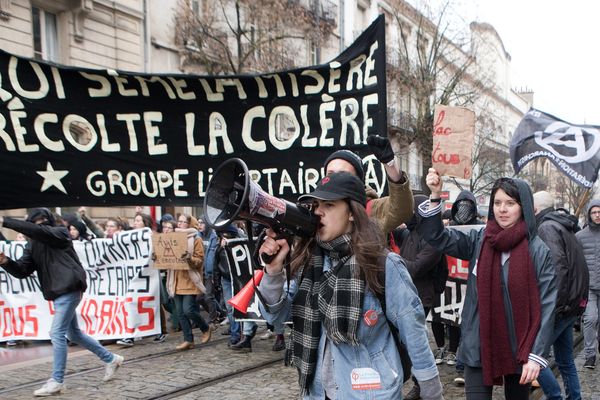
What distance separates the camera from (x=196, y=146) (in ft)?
14.3

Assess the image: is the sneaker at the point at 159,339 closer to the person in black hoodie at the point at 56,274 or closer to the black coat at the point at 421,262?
the person in black hoodie at the point at 56,274

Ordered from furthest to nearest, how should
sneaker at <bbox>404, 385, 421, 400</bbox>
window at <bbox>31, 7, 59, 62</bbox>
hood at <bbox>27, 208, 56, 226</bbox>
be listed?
1. window at <bbox>31, 7, 59, 62</bbox>
2. hood at <bbox>27, 208, 56, 226</bbox>
3. sneaker at <bbox>404, 385, 421, 400</bbox>

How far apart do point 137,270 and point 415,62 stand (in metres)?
21.1

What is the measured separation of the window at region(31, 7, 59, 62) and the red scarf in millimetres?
14874

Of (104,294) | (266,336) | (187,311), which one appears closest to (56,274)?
(187,311)

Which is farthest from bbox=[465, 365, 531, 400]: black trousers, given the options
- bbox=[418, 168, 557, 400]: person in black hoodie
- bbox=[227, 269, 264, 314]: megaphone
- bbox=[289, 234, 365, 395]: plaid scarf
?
bbox=[227, 269, 264, 314]: megaphone

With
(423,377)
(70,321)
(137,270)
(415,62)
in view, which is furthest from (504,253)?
(415,62)

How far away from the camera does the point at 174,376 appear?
6.57m

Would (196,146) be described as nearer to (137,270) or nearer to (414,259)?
(414,259)

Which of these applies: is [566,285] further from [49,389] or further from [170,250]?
[170,250]

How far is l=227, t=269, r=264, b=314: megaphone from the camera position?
262 cm

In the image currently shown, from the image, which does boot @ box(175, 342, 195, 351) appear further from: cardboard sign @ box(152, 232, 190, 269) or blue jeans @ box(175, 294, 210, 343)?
cardboard sign @ box(152, 232, 190, 269)

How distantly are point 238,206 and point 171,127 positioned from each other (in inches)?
89.9

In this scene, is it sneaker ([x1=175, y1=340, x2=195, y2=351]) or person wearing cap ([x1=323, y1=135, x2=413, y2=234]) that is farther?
sneaker ([x1=175, y1=340, x2=195, y2=351])
